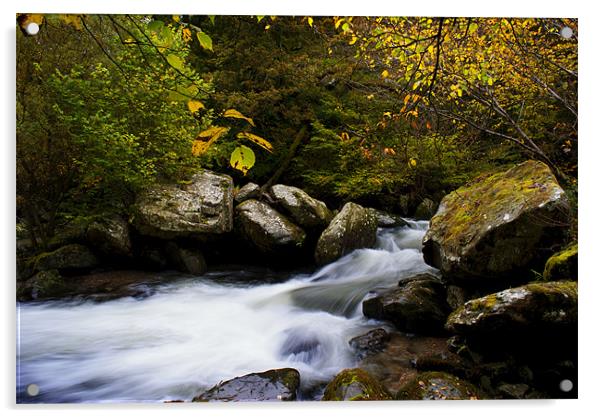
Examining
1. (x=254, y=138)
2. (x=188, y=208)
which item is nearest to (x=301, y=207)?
(x=188, y=208)

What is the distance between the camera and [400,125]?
290cm

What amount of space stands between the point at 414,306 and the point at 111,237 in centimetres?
222

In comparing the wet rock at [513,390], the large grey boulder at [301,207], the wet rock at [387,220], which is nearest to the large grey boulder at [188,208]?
the large grey boulder at [301,207]

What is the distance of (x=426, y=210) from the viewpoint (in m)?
3.31

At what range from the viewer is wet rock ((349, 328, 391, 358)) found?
2.79 metres

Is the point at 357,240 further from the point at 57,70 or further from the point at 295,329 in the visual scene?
the point at 57,70

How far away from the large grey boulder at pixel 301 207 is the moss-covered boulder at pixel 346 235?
0.09 metres

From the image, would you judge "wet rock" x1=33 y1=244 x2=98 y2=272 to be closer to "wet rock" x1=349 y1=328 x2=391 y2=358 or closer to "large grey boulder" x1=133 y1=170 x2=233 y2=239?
"large grey boulder" x1=133 y1=170 x2=233 y2=239

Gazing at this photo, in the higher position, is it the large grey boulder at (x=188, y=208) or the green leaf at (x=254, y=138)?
the green leaf at (x=254, y=138)

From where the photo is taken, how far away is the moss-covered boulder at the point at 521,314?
7.99 feet

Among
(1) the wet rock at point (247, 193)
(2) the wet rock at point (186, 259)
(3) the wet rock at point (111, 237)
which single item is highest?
(1) the wet rock at point (247, 193)

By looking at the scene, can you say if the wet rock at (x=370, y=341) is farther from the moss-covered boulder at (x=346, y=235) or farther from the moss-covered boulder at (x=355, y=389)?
the moss-covered boulder at (x=346, y=235)

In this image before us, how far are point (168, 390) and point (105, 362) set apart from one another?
0.41 meters
